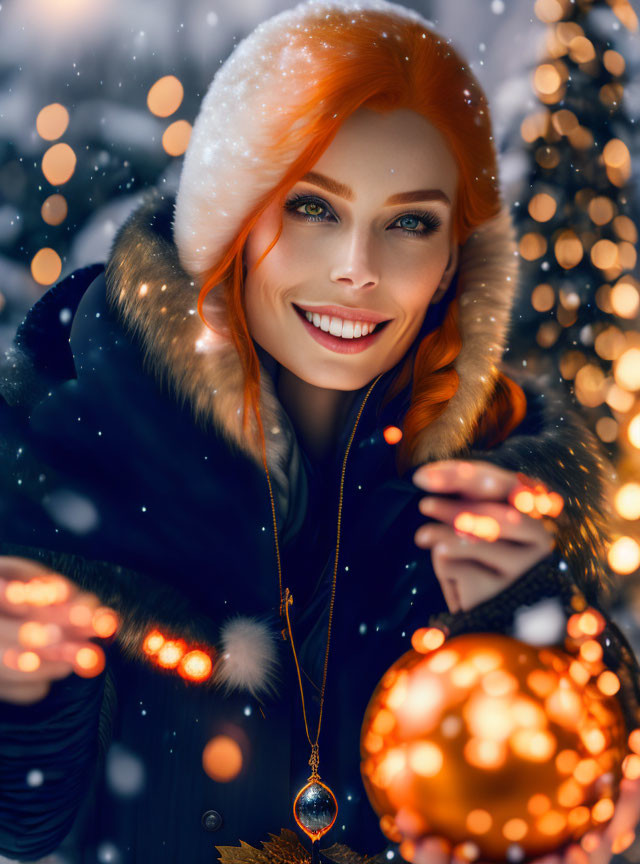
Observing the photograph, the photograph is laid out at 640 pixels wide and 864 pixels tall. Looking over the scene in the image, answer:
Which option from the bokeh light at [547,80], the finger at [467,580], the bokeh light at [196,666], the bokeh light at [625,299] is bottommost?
the bokeh light at [196,666]

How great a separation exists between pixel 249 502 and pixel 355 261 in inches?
12.8

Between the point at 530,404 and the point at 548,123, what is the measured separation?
0.34 meters

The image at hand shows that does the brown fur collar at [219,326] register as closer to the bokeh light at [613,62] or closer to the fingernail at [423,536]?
the fingernail at [423,536]

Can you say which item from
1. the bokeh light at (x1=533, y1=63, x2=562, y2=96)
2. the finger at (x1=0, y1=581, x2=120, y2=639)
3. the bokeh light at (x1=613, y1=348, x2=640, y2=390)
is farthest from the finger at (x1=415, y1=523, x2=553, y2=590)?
the bokeh light at (x1=533, y1=63, x2=562, y2=96)

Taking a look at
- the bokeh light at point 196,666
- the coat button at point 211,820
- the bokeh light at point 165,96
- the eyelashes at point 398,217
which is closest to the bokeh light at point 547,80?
the eyelashes at point 398,217

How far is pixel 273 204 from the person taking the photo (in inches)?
35.0

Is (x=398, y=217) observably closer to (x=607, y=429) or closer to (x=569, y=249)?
(x=569, y=249)

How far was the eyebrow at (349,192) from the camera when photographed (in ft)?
2.81

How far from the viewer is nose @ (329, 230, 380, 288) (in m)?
0.87

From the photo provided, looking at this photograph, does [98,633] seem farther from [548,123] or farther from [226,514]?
[548,123]

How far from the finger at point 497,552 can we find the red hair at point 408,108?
0.12 metres

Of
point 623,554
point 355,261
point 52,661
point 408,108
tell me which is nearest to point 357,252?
point 355,261

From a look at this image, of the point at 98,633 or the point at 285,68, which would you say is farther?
the point at 98,633

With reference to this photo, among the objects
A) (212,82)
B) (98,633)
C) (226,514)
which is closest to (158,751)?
(98,633)
